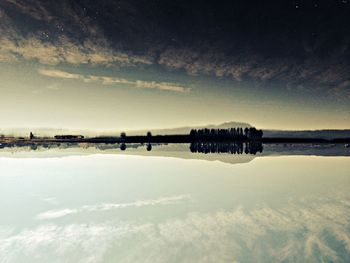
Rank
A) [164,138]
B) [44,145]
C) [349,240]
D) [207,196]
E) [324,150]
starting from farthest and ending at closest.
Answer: [324,150] < [207,196] < [349,240] < [44,145] < [164,138]

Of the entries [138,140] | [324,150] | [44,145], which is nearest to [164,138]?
[138,140]

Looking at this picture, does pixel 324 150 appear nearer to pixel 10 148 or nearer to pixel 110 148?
pixel 110 148

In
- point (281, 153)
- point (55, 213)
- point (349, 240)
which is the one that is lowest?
point (349, 240)

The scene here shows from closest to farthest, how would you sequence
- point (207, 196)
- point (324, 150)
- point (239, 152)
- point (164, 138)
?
point (239, 152), point (164, 138), point (207, 196), point (324, 150)

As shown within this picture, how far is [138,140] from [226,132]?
3394 mm

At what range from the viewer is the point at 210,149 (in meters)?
10.3

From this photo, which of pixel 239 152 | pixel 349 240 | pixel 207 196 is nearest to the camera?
pixel 239 152

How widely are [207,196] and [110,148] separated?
8432 mm

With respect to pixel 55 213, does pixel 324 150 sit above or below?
above

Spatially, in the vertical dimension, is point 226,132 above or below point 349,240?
above

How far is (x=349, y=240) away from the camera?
1678 cm

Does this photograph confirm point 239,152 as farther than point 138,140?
No

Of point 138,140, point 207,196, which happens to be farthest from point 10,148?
point 207,196

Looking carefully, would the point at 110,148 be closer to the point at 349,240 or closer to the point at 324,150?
the point at 349,240
